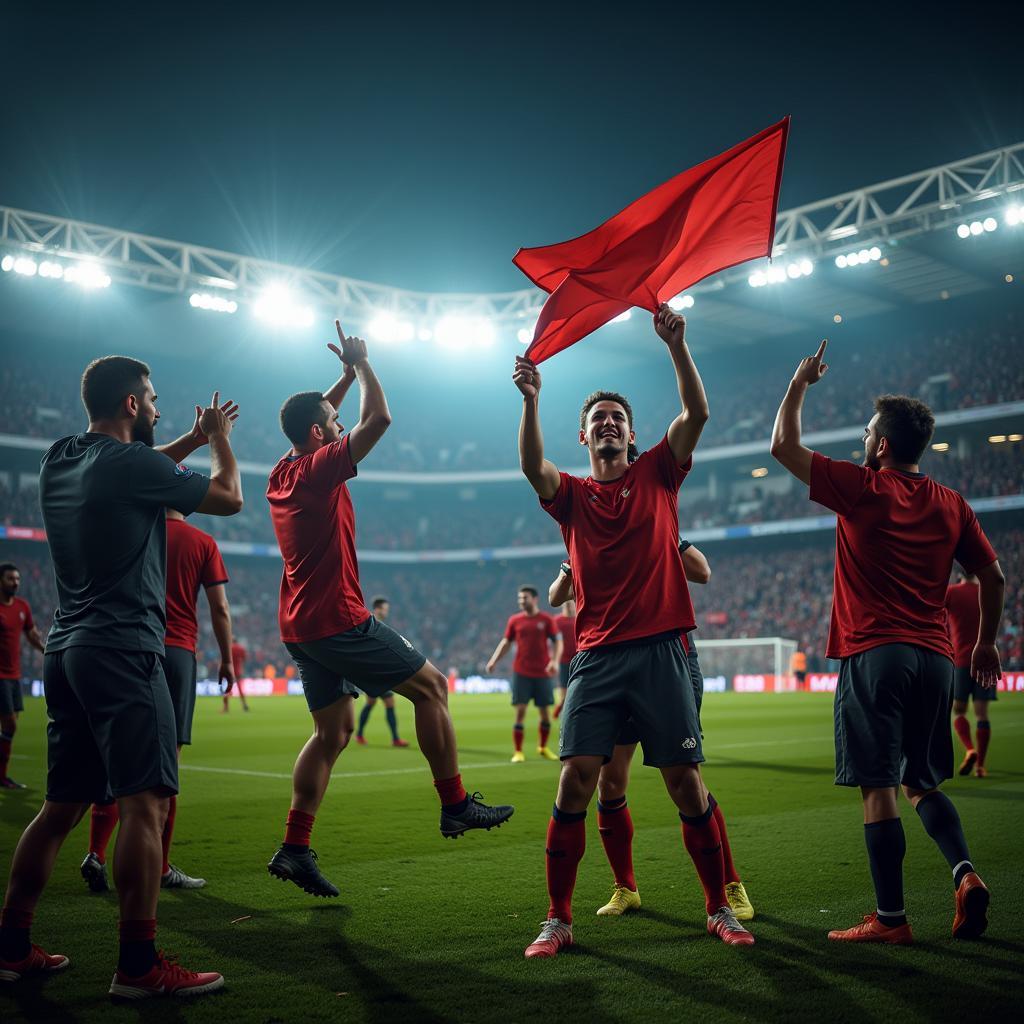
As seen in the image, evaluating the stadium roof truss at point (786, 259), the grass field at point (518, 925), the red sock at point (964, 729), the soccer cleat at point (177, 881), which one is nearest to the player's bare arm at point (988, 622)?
the grass field at point (518, 925)

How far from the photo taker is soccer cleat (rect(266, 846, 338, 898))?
202 inches

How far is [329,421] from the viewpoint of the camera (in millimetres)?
5645

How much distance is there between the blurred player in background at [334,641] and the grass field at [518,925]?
1.67ft

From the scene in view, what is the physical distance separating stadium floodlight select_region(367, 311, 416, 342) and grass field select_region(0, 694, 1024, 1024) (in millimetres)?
34803

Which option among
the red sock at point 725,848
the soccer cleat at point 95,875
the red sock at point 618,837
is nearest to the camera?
the red sock at point 725,848

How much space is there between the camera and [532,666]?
13.9m

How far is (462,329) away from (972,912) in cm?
4266

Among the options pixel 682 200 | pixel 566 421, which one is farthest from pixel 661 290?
pixel 566 421

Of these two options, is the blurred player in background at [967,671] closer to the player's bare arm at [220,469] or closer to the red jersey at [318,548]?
the red jersey at [318,548]

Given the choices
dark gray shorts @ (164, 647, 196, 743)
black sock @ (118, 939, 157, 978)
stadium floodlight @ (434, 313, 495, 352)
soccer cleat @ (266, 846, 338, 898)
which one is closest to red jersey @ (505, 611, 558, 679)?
dark gray shorts @ (164, 647, 196, 743)

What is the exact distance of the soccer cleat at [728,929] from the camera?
4.44 meters

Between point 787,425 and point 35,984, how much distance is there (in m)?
3.85

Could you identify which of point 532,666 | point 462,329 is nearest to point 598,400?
point 532,666

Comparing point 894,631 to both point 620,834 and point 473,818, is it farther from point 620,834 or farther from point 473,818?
point 473,818
